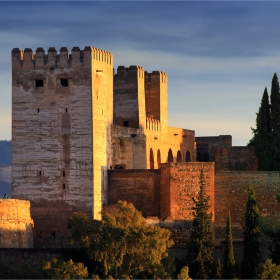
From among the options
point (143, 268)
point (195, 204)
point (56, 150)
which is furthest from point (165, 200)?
point (143, 268)

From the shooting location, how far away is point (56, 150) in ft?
213

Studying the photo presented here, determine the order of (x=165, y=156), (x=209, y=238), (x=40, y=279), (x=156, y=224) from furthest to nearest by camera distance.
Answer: (x=165, y=156)
(x=156, y=224)
(x=209, y=238)
(x=40, y=279)

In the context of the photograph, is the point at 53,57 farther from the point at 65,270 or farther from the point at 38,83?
the point at 65,270

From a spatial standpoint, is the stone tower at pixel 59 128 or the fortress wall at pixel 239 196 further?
the fortress wall at pixel 239 196

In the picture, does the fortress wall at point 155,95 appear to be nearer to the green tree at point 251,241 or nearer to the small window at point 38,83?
the small window at point 38,83

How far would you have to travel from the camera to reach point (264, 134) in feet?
243

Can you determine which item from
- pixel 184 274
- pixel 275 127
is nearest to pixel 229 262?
pixel 184 274

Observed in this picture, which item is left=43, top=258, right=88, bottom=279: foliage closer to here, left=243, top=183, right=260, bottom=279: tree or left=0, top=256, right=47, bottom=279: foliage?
left=0, top=256, right=47, bottom=279: foliage

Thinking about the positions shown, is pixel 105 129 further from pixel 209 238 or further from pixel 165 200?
pixel 209 238

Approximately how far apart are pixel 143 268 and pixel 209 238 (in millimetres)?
5296

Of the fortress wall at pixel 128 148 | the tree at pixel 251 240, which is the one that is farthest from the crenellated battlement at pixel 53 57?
the tree at pixel 251 240

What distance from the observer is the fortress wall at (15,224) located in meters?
60.2

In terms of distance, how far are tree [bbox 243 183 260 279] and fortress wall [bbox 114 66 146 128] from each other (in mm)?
16102

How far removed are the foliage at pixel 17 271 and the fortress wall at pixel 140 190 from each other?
11.1m
